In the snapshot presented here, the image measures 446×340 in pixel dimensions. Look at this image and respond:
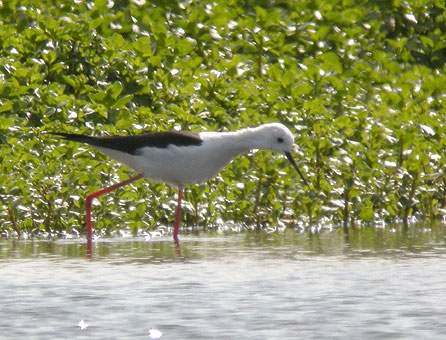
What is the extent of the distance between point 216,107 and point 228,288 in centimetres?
449

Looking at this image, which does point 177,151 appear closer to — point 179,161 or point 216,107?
point 179,161

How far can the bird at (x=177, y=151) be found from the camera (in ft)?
29.1

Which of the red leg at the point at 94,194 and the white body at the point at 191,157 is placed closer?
the white body at the point at 191,157

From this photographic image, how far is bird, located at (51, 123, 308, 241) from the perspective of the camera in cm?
886

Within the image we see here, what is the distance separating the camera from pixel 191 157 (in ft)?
29.0

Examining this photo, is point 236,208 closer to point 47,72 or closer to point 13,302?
point 47,72

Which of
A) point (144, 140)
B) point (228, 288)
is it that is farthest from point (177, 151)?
point (228, 288)

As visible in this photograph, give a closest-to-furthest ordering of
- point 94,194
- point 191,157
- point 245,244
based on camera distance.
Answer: point 245,244
point 191,157
point 94,194

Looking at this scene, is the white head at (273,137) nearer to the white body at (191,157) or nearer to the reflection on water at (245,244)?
the white body at (191,157)

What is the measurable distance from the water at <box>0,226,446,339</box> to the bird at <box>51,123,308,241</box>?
478 mm

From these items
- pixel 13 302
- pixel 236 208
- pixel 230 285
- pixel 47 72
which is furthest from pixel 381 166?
pixel 13 302

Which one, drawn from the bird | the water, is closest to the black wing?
the bird

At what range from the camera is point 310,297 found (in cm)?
623

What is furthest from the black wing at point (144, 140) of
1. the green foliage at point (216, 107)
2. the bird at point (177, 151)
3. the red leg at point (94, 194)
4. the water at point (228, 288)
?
the water at point (228, 288)
